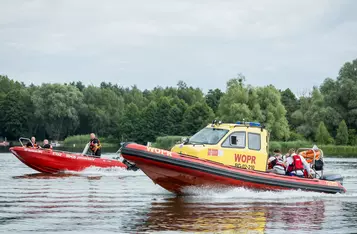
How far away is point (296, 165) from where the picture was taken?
2142 centimetres

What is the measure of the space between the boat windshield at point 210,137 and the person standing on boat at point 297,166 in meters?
2.73

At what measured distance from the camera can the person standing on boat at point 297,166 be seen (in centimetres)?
2139

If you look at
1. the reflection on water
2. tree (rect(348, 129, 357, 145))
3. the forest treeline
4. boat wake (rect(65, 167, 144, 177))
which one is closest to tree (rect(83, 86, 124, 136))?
the forest treeline

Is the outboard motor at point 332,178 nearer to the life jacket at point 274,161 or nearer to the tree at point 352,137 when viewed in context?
the life jacket at point 274,161

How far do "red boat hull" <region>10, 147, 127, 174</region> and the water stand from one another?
19.6 feet

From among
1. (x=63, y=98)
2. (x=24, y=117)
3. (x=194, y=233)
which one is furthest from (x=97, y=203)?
(x=24, y=117)

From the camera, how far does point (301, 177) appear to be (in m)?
21.2

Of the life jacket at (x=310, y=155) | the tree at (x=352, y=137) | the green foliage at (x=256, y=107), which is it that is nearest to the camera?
the life jacket at (x=310, y=155)

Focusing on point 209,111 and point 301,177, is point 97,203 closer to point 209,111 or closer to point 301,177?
point 301,177

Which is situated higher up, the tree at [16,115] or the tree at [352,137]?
the tree at [16,115]

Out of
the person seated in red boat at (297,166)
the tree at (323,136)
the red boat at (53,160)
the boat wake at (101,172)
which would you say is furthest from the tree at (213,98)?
the person seated in red boat at (297,166)

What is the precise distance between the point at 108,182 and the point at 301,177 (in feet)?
28.1

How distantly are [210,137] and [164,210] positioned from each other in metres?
3.61

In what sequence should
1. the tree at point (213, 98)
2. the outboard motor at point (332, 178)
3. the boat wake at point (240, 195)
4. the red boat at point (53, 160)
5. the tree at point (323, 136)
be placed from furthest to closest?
the tree at point (213, 98), the tree at point (323, 136), the red boat at point (53, 160), the outboard motor at point (332, 178), the boat wake at point (240, 195)
